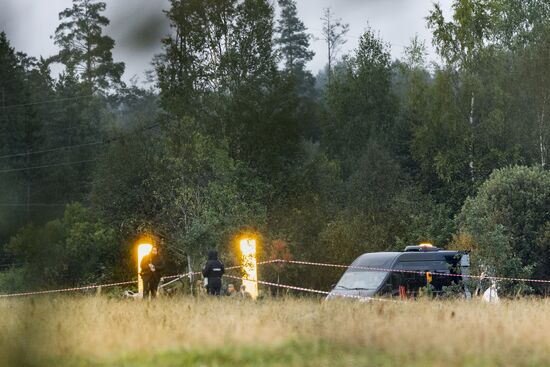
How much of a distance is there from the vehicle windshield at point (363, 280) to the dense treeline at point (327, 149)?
3351 millimetres

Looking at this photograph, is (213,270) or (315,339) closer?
(315,339)

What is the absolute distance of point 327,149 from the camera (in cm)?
4819

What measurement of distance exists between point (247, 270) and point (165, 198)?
1647cm

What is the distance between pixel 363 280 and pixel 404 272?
1.01m

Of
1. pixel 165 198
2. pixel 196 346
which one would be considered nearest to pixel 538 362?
pixel 196 346

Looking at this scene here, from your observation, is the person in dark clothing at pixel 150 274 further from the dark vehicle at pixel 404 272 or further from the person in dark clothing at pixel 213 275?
the dark vehicle at pixel 404 272

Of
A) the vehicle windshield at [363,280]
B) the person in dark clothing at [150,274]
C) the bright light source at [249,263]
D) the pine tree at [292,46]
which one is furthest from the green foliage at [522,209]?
the pine tree at [292,46]

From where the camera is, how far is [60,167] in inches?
158

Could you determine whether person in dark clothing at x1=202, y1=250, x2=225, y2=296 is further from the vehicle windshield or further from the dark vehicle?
the vehicle windshield

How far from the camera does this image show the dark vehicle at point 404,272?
78.5 feet

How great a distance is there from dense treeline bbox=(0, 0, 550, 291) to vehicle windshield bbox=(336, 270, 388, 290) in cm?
335

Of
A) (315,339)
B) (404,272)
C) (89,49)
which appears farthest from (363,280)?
(89,49)

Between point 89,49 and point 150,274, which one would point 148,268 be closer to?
point 150,274

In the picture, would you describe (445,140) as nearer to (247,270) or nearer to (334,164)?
(334,164)
